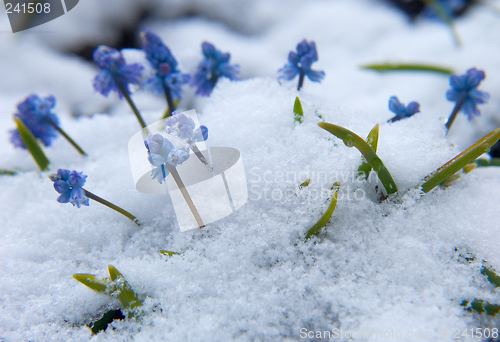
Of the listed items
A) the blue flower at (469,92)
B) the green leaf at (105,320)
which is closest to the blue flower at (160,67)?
the green leaf at (105,320)

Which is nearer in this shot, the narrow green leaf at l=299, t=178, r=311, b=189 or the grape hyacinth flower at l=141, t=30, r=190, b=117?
the narrow green leaf at l=299, t=178, r=311, b=189

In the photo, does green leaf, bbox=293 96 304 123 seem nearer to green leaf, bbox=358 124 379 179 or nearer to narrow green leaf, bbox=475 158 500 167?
green leaf, bbox=358 124 379 179

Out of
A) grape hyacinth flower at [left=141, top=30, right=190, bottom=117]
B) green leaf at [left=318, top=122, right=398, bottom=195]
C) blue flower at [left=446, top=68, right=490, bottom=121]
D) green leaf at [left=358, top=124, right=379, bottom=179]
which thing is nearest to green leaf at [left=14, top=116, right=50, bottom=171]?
grape hyacinth flower at [left=141, top=30, right=190, bottom=117]

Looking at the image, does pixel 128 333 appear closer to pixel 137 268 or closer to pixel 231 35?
pixel 137 268

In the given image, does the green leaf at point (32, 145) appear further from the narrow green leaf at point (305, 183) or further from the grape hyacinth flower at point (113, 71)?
the narrow green leaf at point (305, 183)

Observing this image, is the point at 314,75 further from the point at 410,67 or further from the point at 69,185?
the point at 69,185

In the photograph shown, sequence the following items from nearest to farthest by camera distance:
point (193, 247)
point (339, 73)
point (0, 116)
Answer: point (193, 247) → point (0, 116) → point (339, 73)

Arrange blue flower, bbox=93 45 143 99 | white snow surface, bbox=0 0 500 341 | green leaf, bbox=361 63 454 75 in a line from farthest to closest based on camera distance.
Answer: green leaf, bbox=361 63 454 75
blue flower, bbox=93 45 143 99
white snow surface, bbox=0 0 500 341

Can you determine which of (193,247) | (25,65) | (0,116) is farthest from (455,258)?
(25,65)
